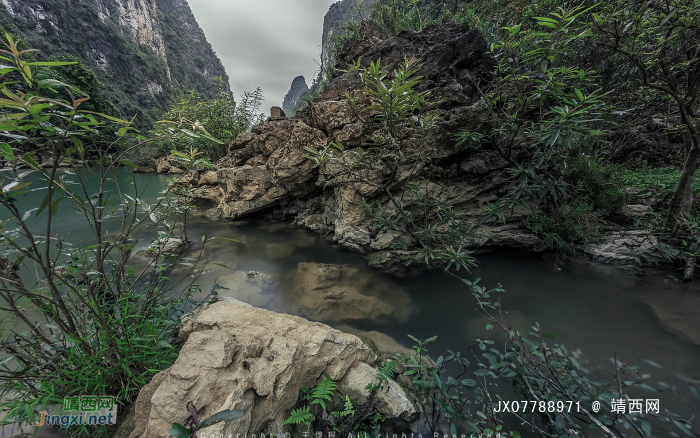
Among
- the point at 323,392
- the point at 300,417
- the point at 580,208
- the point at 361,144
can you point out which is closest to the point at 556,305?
the point at 580,208

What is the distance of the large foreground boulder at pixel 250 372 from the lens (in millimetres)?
1182

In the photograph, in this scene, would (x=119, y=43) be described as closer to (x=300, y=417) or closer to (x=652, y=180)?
(x=300, y=417)

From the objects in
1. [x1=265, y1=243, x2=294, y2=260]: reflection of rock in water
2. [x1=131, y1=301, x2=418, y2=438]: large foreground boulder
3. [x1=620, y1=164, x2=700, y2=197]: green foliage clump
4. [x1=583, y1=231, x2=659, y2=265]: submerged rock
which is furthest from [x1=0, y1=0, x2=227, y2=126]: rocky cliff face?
[x1=620, y1=164, x2=700, y2=197]: green foliage clump

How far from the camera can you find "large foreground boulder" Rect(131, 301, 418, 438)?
1182mm

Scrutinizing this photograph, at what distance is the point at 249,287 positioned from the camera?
363 centimetres

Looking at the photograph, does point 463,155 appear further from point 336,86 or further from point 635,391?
point 635,391

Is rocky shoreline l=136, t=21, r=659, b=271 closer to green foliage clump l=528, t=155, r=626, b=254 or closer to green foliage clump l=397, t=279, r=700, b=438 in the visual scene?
green foliage clump l=528, t=155, r=626, b=254

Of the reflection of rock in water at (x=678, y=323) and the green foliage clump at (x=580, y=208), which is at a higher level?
the green foliage clump at (x=580, y=208)

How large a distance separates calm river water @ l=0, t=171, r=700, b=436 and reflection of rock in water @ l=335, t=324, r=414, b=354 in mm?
36

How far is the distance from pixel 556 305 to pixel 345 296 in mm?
2618

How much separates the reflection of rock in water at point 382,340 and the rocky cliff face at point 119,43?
32.0 meters

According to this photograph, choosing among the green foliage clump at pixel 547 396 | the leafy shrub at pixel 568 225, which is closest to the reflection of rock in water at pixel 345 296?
the green foliage clump at pixel 547 396

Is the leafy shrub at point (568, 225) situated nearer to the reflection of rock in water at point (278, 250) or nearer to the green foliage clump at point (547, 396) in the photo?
the green foliage clump at point (547, 396)

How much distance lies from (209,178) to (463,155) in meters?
6.91
